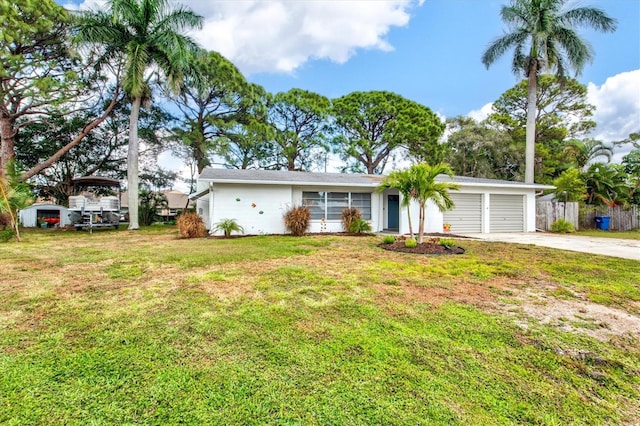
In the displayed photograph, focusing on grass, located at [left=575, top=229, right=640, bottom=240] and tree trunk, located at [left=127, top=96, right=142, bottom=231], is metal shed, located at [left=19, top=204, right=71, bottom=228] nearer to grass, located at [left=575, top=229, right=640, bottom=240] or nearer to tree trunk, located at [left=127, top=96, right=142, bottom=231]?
tree trunk, located at [left=127, top=96, right=142, bottom=231]

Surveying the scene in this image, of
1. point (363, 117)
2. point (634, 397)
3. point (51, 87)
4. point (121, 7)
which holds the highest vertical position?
point (121, 7)

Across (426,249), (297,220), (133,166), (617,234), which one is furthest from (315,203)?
(617,234)

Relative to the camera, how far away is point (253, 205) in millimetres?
11508

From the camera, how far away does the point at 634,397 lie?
6.42 ft

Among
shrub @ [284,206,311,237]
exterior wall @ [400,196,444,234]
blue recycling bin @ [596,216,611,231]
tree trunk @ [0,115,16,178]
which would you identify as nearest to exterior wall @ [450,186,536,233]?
exterior wall @ [400,196,444,234]

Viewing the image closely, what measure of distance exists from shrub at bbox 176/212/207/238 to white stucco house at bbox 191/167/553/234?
42 centimetres

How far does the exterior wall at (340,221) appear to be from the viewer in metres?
12.1

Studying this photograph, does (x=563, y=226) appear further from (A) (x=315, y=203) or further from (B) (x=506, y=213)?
(A) (x=315, y=203)

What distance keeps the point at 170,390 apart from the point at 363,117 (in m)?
23.7

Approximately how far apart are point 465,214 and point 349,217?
18.3 ft

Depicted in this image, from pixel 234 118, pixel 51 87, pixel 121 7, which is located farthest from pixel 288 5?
pixel 51 87

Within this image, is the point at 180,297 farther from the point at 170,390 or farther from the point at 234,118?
the point at 234,118

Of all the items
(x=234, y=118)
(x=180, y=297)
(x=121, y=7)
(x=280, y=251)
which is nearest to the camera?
(x=180, y=297)

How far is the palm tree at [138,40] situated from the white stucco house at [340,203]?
236 inches
